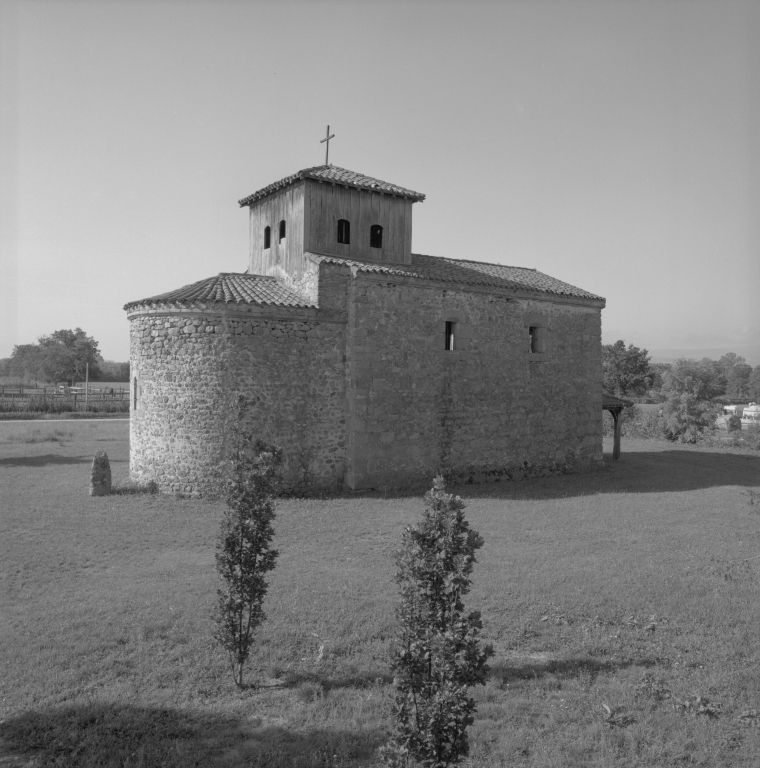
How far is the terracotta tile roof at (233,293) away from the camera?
47.7 feet

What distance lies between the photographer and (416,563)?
461cm

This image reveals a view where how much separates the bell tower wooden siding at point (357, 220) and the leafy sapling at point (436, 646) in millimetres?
13327

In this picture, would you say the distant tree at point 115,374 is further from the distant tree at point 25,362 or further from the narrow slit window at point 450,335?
the narrow slit window at point 450,335

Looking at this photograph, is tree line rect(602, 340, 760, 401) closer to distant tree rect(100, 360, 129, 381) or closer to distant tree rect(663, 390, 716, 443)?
distant tree rect(663, 390, 716, 443)

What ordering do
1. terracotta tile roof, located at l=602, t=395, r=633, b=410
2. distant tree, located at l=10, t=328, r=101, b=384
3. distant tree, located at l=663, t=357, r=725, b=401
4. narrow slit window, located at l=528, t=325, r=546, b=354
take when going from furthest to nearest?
distant tree, located at l=10, t=328, r=101, b=384 < distant tree, located at l=663, t=357, r=725, b=401 < terracotta tile roof, located at l=602, t=395, r=633, b=410 < narrow slit window, located at l=528, t=325, r=546, b=354

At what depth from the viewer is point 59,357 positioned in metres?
66.8

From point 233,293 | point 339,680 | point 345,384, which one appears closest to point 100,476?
point 233,293

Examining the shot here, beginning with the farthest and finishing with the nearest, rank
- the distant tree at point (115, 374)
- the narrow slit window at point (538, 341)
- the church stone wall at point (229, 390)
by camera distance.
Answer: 1. the distant tree at point (115, 374)
2. the narrow slit window at point (538, 341)
3. the church stone wall at point (229, 390)

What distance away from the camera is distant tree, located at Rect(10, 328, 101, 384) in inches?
2640

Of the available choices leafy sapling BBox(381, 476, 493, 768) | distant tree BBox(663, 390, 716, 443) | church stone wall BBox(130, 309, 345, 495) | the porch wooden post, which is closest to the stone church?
church stone wall BBox(130, 309, 345, 495)

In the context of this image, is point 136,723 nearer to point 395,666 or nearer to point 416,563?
point 395,666

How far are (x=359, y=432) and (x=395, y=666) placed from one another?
35.9ft

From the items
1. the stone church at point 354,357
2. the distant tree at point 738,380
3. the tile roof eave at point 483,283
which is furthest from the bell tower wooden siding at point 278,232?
the distant tree at point 738,380

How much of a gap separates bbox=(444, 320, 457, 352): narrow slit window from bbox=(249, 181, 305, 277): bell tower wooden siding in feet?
14.7
